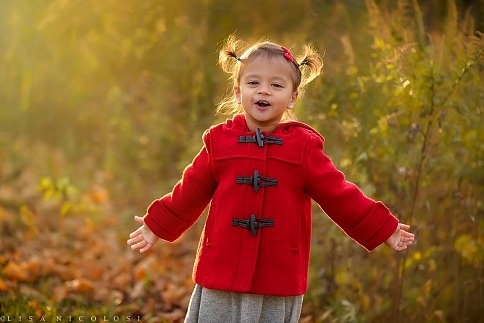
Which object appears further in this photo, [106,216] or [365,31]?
[106,216]

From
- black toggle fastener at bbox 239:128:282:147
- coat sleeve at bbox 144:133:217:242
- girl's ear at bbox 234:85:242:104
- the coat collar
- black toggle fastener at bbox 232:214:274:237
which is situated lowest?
black toggle fastener at bbox 232:214:274:237

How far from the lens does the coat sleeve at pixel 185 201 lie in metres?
Result: 3.04

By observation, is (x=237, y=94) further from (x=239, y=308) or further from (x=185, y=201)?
(x=239, y=308)

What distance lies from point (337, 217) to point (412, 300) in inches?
47.6

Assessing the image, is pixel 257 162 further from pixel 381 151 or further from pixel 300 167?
pixel 381 151

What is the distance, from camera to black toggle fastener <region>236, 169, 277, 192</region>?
288cm

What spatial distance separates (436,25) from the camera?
461cm

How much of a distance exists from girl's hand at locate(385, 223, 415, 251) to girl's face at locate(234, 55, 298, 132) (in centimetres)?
66

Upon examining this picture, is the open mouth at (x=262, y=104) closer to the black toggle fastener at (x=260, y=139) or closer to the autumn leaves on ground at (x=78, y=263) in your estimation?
the black toggle fastener at (x=260, y=139)

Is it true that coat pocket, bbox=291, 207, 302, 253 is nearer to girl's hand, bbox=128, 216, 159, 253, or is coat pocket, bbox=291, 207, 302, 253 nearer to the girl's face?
the girl's face

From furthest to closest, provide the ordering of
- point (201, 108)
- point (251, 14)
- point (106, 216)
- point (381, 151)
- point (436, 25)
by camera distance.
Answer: point (106, 216)
point (201, 108)
point (251, 14)
point (436, 25)
point (381, 151)

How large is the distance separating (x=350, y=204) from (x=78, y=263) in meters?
3.00

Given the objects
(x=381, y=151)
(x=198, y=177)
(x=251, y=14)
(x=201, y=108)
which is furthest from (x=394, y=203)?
(x=201, y=108)

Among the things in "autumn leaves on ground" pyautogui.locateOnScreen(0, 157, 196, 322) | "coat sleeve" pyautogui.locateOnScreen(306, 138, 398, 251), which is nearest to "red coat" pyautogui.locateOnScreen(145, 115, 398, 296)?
"coat sleeve" pyautogui.locateOnScreen(306, 138, 398, 251)
